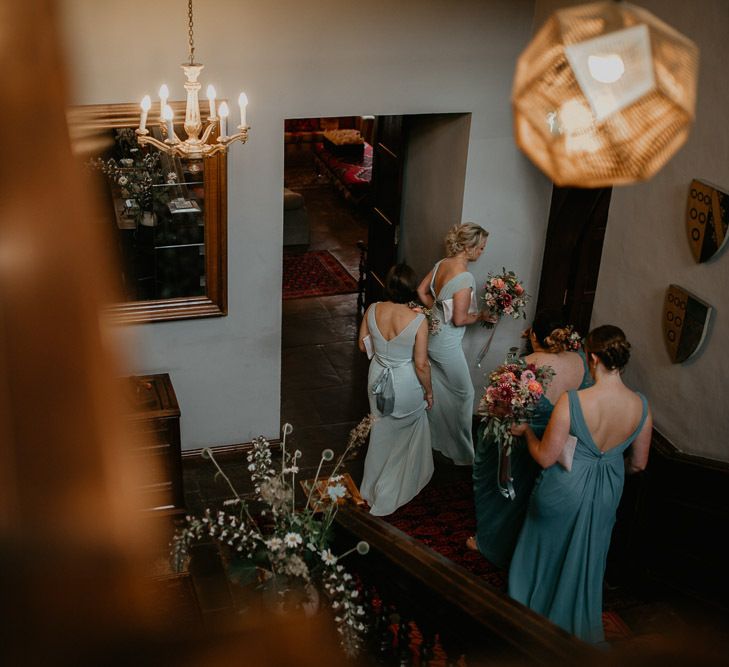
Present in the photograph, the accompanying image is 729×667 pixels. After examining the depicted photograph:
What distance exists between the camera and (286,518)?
3.88 metres

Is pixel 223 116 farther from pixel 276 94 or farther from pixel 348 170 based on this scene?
pixel 348 170

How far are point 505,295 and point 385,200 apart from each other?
204 centimetres

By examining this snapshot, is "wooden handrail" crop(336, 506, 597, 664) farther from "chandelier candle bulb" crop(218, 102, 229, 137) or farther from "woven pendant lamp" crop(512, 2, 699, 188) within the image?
"chandelier candle bulb" crop(218, 102, 229, 137)

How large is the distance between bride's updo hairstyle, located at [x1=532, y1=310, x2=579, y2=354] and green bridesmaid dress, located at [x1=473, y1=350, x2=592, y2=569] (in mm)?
169

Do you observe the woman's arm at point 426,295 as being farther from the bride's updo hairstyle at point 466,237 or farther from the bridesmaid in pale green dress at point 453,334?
the bride's updo hairstyle at point 466,237

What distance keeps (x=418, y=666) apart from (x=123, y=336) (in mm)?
2639

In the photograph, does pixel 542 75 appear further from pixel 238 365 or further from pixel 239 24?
pixel 238 365

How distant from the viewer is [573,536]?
5.01m

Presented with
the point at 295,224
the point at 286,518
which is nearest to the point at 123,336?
the point at 286,518

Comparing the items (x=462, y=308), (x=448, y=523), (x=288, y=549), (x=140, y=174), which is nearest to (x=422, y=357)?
(x=462, y=308)

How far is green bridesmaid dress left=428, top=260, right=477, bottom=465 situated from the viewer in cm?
678

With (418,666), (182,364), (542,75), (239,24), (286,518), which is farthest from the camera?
(182,364)

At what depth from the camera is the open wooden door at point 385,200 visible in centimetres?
824

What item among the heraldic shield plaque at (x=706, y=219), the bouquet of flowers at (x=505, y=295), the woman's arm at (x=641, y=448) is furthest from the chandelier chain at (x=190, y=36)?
the woman's arm at (x=641, y=448)
